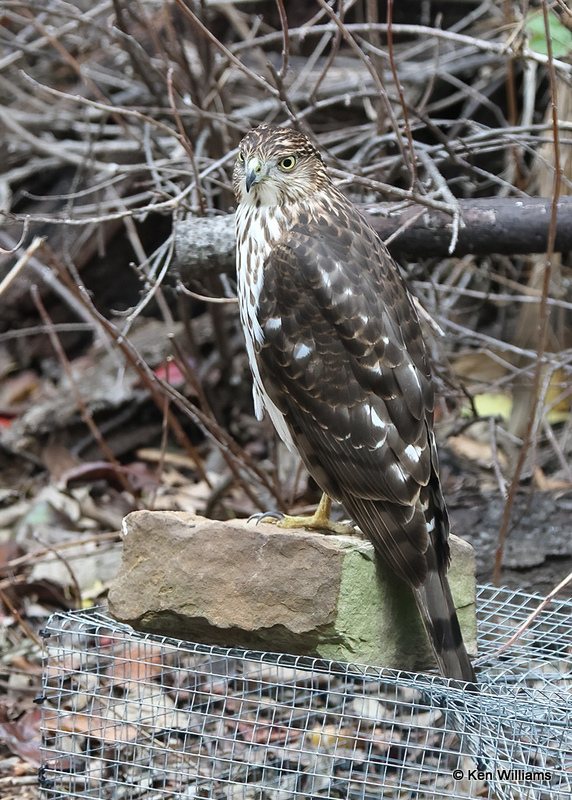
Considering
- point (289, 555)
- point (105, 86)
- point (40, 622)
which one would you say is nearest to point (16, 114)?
point (105, 86)

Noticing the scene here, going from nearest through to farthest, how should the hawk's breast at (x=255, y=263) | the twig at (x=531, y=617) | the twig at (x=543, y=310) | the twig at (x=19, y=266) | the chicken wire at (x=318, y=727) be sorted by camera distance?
the chicken wire at (x=318, y=727) < the twig at (x=531, y=617) < the twig at (x=543, y=310) < the hawk's breast at (x=255, y=263) < the twig at (x=19, y=266)

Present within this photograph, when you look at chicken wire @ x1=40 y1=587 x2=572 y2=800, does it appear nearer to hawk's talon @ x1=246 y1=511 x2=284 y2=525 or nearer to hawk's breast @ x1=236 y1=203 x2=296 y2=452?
hawk's talon @ x1=246 y1=511 x2=284 y2=525

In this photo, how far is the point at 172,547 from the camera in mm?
2611

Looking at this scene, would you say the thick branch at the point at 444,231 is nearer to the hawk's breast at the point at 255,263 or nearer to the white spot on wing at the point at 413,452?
the hawk's breast at the point at 255,263

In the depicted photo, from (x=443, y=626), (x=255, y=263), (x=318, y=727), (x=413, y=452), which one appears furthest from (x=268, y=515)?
(x=318, y=727)

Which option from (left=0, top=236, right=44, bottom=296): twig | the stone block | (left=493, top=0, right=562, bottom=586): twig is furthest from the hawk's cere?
(left=0, top=236, right=44, bottom=296): twig

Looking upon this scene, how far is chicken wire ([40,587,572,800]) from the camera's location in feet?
7.53

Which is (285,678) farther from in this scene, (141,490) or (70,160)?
(70,160)

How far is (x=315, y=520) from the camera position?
112 inches

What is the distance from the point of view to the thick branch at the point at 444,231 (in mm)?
3191

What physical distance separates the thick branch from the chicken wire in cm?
128

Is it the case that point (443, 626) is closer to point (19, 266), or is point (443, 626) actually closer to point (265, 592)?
point (265, 592)

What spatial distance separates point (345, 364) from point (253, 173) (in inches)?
27.3

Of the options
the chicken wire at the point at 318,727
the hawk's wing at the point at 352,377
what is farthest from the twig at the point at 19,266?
the chicken wire at the point at 318,727
